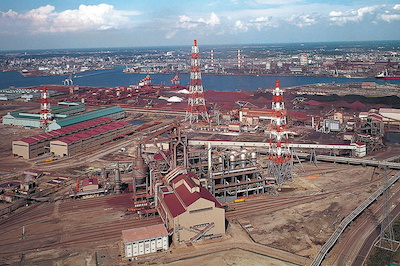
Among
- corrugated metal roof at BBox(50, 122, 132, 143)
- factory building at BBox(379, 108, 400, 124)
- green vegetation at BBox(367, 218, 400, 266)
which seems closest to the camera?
green vegetation at BBox(367, 218, 400, 266)

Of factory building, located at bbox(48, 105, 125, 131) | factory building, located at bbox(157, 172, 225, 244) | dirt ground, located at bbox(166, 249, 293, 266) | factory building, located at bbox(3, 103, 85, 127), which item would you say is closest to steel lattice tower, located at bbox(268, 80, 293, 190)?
factory building, located at bbox(157, 172, 225, 244)

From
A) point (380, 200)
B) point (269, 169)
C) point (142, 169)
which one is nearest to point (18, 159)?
point (142, 169)

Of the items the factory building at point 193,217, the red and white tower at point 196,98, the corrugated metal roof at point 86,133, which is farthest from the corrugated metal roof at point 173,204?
the red and white tower at point 196,98

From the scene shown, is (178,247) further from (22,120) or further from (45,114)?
(22,120)

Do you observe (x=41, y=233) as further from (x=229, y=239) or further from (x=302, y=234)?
(x=302, y=234)

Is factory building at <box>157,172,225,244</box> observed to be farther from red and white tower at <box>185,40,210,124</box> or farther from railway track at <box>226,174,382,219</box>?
red and white tower at <box>185,40,210,124</box>

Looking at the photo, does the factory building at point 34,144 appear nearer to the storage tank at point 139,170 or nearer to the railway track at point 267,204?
the storage tank at point 139,170
